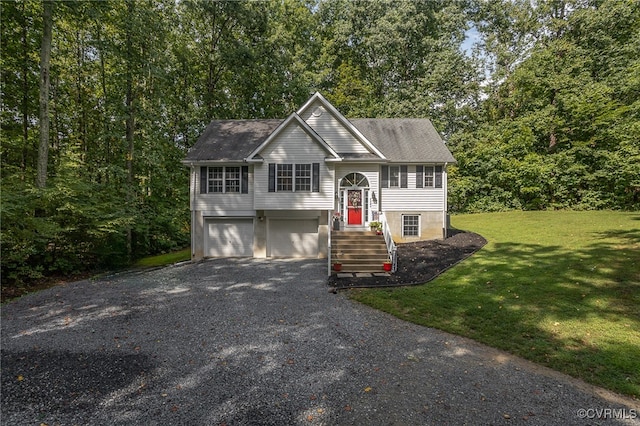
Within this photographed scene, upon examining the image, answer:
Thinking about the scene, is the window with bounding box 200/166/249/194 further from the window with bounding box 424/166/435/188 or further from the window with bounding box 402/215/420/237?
the window with bounding box 424/166/435/188

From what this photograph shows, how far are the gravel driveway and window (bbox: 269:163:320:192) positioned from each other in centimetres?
716

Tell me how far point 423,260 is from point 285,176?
765cm

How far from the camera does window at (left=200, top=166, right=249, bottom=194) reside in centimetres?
1580

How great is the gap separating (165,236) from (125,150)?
5824mm

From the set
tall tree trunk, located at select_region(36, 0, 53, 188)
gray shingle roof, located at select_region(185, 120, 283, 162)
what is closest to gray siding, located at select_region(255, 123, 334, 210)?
gray shingle roof, located at select_region(185, 120, 283, 162)

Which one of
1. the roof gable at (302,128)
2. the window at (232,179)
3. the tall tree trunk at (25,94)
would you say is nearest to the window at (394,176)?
the roof gable at (302,128)

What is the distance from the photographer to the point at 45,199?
39.1 ft

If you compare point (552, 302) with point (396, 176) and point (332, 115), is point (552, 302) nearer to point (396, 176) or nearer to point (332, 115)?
point (396, 176)

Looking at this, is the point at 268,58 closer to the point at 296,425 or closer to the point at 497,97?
the point at 497,97

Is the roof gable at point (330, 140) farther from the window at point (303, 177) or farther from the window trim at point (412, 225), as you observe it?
the window trim at point (412, 225)

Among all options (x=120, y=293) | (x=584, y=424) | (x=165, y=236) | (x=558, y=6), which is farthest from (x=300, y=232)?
(x=558, y=6)

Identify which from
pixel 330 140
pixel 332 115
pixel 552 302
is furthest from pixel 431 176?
pixel 552 302

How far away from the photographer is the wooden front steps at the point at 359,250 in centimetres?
1208

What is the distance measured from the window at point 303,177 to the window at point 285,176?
1.16ft
